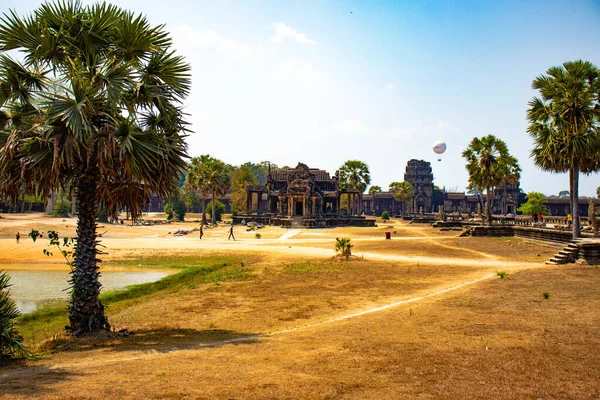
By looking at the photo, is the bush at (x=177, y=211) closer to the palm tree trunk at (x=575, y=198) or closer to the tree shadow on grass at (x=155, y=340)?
the palm tree trunk at (x=575, y=198)

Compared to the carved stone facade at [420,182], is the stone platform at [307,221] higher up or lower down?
lower down

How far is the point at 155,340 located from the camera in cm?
1129

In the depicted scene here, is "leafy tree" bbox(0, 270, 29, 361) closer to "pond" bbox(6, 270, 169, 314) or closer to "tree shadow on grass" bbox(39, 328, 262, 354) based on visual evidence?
"tree shadow on grass" bbox(39, 328, 262, 354)

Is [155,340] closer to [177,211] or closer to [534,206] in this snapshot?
[177,211]

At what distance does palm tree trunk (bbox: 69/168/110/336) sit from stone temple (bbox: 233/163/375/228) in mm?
55650

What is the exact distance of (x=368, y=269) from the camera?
23156 mm

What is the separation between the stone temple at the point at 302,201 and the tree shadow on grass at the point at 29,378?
58.8m

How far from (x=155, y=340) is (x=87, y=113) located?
5805 millimetres

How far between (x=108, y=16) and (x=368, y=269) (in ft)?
53.0

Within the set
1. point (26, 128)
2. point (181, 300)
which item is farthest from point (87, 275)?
point (181, 300)

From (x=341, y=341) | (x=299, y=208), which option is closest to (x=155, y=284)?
(x=341, y=341)

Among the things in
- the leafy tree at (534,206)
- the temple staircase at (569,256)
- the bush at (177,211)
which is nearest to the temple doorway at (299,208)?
the bush at (177,211)

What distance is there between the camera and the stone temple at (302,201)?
236 feet

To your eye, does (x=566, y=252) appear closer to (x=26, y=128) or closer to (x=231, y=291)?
(x=231, y=291)
